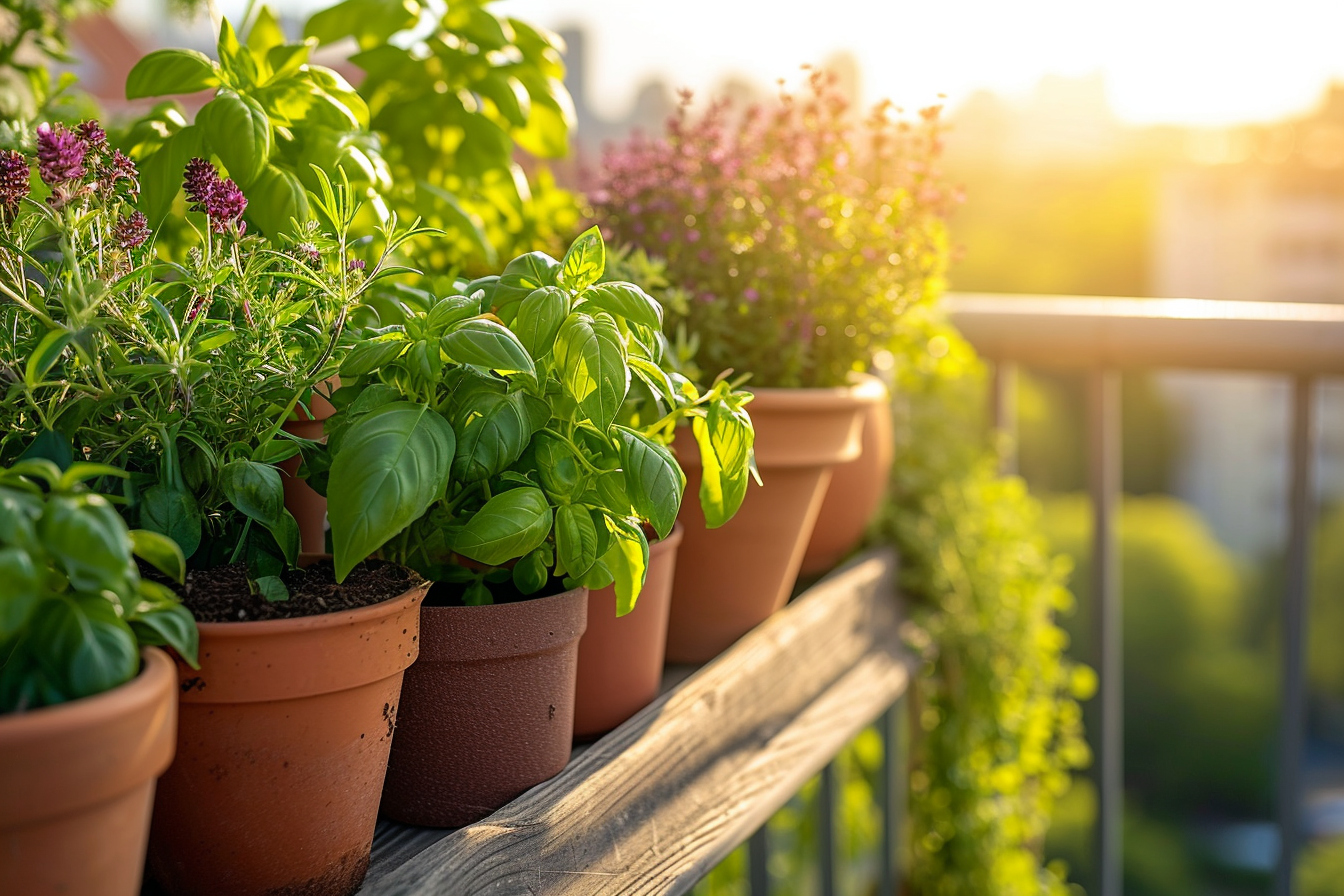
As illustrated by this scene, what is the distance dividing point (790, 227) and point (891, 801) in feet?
3.10

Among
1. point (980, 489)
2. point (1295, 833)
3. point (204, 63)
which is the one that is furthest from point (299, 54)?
point (1295, 833)

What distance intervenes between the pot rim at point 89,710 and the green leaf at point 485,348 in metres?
0.21

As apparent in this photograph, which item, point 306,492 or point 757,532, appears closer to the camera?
point 306,492

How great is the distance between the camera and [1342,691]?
67.5 feet

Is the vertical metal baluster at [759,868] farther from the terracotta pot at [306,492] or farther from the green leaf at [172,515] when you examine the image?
the green leaf at [172,515]

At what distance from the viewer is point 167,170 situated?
2.35ft

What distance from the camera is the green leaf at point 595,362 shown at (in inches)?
22.9

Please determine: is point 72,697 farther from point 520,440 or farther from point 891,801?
point 891,801

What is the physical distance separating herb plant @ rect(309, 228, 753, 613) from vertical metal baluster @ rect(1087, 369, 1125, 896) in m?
1.23

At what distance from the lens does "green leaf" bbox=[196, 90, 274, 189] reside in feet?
2.23

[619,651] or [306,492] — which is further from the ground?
[306,492]

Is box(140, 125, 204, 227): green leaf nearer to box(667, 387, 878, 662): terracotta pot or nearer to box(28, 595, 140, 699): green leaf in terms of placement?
box(28, 595, 140, 699): green leaf

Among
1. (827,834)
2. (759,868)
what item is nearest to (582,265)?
(759,868)

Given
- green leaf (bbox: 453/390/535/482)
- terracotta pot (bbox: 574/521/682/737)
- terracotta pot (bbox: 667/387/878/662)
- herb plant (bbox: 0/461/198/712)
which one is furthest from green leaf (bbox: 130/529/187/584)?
terracotta pot (bbox: 667/387/878/662)
